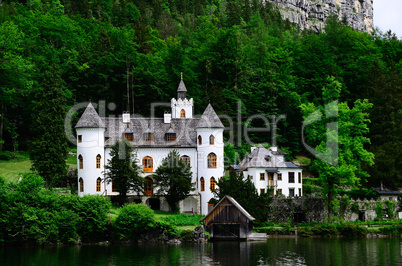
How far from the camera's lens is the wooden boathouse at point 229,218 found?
165ft

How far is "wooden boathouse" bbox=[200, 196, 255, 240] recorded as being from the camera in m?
50.4

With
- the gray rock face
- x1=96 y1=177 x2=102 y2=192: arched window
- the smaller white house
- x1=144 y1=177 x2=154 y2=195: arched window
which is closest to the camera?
x1=96 y1=177 x2=102 y2=192: arched window

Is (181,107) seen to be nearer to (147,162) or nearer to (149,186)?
(147,162)

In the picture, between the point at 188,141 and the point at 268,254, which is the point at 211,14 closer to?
the point at 188,141

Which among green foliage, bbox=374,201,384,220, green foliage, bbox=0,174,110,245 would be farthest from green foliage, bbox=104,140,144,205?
green foliage, bbox=374,201,384,220

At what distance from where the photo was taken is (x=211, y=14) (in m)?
128

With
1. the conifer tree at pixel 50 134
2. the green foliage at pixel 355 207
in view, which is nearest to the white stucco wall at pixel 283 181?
the green foliage at pixel 355 207

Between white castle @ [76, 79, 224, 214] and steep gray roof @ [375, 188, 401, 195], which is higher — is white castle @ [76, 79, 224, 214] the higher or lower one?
the higher one

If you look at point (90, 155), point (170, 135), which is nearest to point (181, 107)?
point (170, 135)

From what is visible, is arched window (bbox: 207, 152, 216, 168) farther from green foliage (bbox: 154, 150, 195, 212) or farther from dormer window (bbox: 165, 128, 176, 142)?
dormer window (bbox: 165, 128, 176, 142)

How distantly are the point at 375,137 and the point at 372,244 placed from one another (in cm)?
2702

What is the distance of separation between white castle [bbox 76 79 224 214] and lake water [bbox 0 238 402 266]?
37.7 ft

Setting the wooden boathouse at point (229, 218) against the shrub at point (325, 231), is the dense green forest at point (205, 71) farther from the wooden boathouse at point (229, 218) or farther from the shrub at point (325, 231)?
the wooden boathouse at point (229, 218)

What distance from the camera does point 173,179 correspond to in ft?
182
